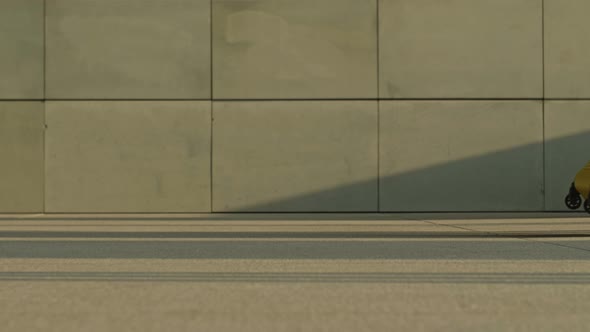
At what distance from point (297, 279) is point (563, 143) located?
16.5 m

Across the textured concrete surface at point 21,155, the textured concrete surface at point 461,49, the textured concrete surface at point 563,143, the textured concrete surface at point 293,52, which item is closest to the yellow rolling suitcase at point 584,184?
the textured concrete surface at point 563,143

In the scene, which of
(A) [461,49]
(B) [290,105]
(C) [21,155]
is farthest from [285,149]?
(C) [21,155]

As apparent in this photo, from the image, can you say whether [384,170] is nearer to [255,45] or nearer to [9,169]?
[255,45]

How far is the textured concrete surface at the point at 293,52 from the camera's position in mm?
24203

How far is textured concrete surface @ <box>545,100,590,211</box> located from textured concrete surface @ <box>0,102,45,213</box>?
1182cm

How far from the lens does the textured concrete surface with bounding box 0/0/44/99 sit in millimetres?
24344

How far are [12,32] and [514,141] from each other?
12.0 meters

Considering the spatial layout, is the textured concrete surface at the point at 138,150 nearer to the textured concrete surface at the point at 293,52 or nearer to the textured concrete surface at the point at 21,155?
the textured concrete surface at the point at 21,155

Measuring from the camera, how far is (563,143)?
80.0 ft

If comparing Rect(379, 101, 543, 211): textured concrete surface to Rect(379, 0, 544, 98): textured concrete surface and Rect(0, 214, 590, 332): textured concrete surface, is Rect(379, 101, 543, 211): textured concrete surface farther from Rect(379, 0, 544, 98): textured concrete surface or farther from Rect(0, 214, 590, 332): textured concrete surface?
Rect(0, 214, 590, 332): textured concrete surface

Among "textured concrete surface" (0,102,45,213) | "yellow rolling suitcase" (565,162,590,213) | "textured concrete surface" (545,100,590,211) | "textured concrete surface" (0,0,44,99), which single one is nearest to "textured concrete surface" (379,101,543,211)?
"textured concrete surface" (545,100,590,211)

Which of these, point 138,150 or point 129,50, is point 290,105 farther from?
point 129,50

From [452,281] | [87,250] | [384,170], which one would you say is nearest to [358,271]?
[452,281]

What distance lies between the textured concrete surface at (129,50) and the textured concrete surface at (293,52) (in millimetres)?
491
